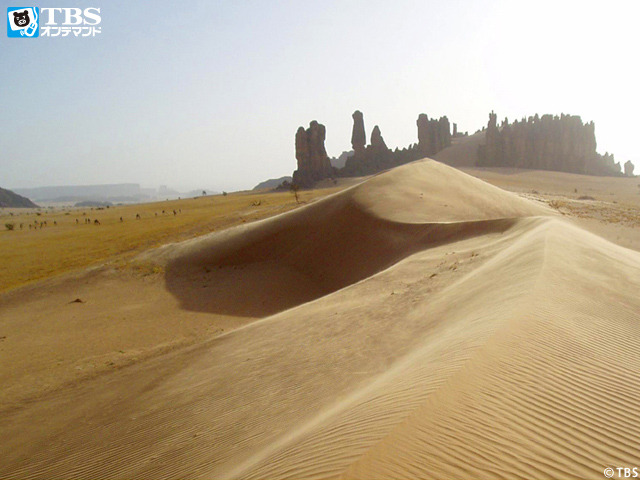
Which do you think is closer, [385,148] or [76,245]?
[76,245]

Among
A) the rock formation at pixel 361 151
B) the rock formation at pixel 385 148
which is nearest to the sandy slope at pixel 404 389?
the rock formation at pixel 361 151

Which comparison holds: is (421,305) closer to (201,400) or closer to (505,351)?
(505,351)

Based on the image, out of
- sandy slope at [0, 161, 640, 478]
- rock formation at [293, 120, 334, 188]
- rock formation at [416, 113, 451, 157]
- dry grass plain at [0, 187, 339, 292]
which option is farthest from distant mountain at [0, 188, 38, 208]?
sandy slope at [0, 161, 640, 478]

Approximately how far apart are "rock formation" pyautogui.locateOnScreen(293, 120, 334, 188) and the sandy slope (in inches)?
2420

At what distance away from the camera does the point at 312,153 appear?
249 ft

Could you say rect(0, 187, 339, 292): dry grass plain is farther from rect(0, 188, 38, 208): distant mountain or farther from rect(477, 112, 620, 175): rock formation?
rect(0, 188, 38, 208): distant mountain

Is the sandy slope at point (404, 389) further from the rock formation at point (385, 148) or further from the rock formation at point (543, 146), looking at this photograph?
the rock formation at point (543, 146)

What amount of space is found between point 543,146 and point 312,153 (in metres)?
43.6

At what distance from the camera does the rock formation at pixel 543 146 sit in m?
78.2

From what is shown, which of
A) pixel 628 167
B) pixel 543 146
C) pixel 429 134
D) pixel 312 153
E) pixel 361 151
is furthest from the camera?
pixel 628 167

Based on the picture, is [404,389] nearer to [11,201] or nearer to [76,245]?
[76,245]

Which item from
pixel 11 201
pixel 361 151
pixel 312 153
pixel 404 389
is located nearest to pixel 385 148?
pixel 361 151

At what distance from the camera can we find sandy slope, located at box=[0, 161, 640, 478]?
3553 millimetres

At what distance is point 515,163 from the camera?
7756 centimetres
